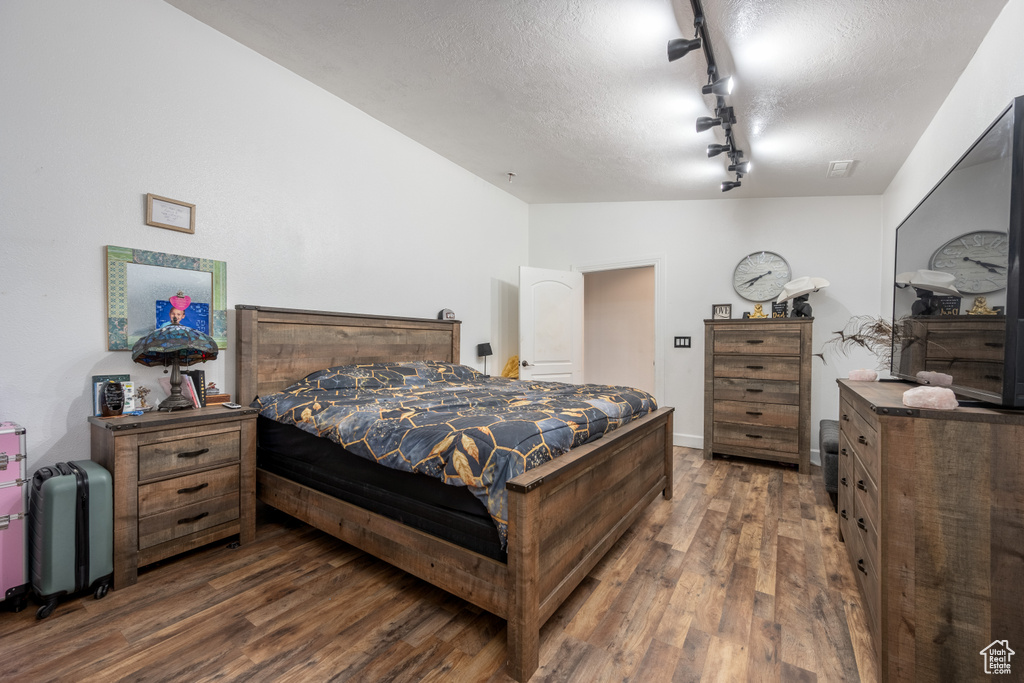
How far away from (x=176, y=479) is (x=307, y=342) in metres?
1.08

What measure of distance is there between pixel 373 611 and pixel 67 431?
5.51 feet

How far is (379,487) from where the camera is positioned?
6.11ft

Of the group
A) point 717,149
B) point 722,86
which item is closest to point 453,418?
point 722,86

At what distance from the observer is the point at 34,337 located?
1.90 meters

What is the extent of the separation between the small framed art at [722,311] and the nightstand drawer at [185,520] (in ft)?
13.7

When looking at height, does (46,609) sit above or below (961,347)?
below

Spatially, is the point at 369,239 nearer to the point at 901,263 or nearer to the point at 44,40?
the point at 44,40

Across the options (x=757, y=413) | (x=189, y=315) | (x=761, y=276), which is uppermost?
(x=761, y=276)

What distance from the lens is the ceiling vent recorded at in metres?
3.21

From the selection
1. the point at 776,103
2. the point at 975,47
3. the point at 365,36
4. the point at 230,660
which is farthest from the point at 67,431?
the point at 975,47

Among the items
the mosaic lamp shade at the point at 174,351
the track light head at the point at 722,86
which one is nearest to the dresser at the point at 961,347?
the track light head at the point at 722,86

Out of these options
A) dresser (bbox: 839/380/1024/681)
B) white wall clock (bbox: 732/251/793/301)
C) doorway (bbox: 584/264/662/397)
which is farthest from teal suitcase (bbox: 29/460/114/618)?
doorway (bbox: 584/264/662/397)

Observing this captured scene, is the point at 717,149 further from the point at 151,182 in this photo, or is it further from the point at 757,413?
the point at 151,182

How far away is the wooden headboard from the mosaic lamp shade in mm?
294
